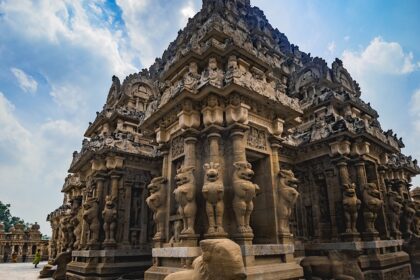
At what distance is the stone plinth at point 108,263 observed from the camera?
13125 millimetres

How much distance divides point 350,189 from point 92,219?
40.1 feet

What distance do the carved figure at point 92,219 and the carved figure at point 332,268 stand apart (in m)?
9.60

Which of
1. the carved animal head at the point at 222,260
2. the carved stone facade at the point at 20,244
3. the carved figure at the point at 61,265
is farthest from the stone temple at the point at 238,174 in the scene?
the carved stone facade at the point at 20,244

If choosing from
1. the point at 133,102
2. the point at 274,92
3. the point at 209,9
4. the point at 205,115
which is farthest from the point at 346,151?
the point at 133,102

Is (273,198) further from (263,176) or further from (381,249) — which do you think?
(381,249)

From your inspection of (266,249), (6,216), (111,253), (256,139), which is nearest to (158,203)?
(266,249)

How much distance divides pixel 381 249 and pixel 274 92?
8.92 m

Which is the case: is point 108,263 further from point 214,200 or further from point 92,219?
point 214,200

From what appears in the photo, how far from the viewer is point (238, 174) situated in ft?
26.2

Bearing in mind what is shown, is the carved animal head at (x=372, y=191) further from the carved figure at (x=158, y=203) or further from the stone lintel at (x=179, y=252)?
the carved figure at (x=158, y=203)

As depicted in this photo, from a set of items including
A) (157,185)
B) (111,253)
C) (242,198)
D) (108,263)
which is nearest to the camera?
(242,198)

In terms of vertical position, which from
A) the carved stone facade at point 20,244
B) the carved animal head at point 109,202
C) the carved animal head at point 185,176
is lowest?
the carved stone facade at point 20,244

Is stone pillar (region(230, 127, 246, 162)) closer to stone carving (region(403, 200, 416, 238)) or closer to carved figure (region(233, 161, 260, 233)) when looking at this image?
carved figure (region(233, 161, 260, 233))

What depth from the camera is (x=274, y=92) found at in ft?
32.5
